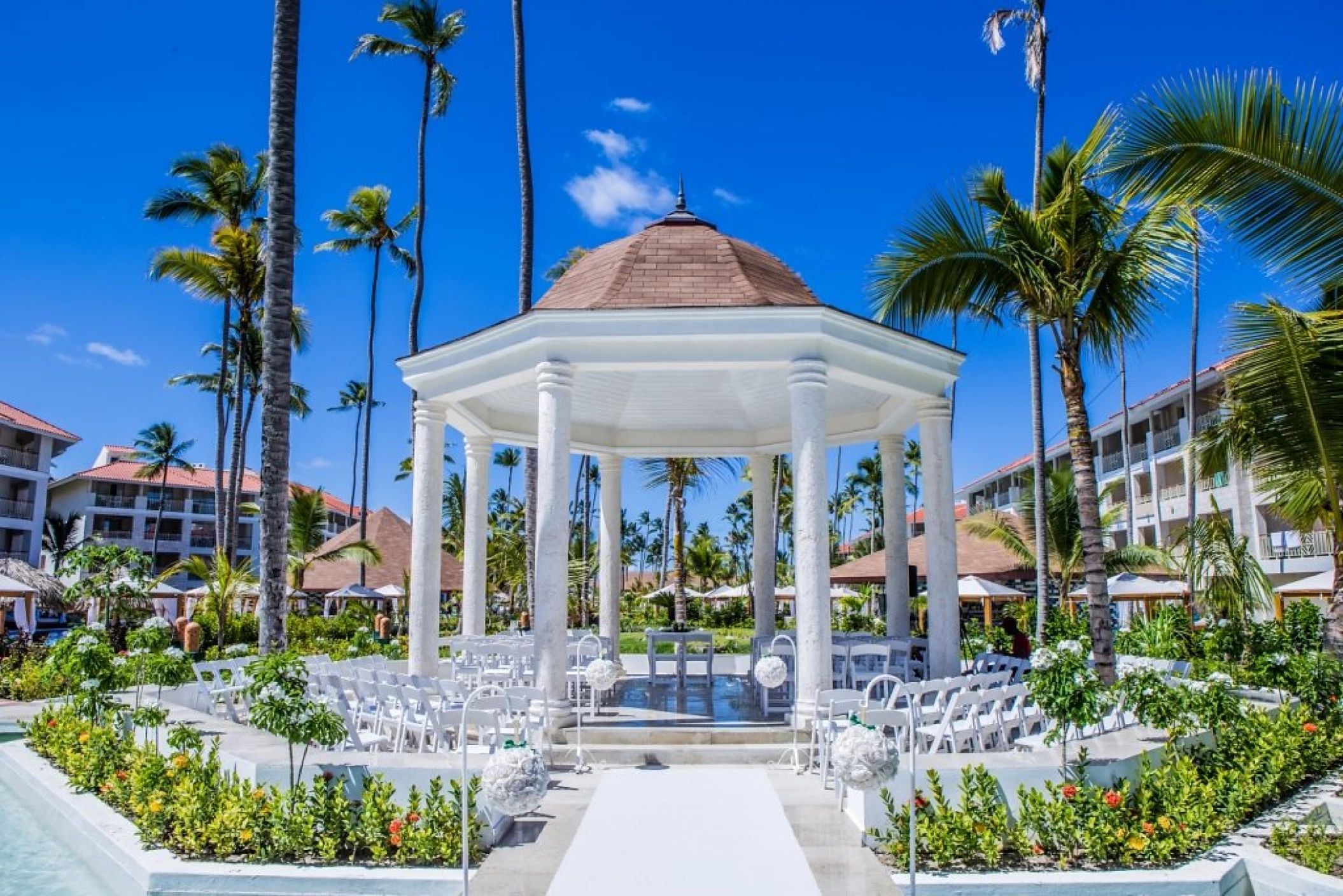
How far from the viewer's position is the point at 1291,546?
32469 mm

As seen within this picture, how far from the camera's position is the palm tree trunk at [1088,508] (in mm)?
10281

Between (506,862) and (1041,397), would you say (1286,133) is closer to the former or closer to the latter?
(506,862)

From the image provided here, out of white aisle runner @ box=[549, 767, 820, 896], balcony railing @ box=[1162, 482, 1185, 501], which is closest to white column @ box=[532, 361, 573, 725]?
white aisle runner @ box=[549, 767, 820, 896]

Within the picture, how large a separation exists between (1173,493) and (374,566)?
37.0m

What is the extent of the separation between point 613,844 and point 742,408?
1022cm

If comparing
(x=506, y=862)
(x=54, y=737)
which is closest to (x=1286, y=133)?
(x=506, y=862)

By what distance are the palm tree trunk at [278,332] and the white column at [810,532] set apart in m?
6.99

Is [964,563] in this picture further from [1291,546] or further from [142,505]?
[142,505]

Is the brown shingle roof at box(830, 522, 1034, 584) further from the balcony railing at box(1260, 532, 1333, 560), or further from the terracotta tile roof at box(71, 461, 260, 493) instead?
the terracotta tile roof at box(71, 461, 260, 493)

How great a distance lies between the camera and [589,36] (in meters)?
16.8

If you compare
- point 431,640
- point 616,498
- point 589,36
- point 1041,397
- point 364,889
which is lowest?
point 364,889

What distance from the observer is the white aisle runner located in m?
5.77

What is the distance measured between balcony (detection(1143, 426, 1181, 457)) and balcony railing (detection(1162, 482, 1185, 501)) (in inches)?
71.1

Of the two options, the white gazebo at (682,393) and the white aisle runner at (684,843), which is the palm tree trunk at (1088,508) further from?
the white aisle runner at (684,843)
